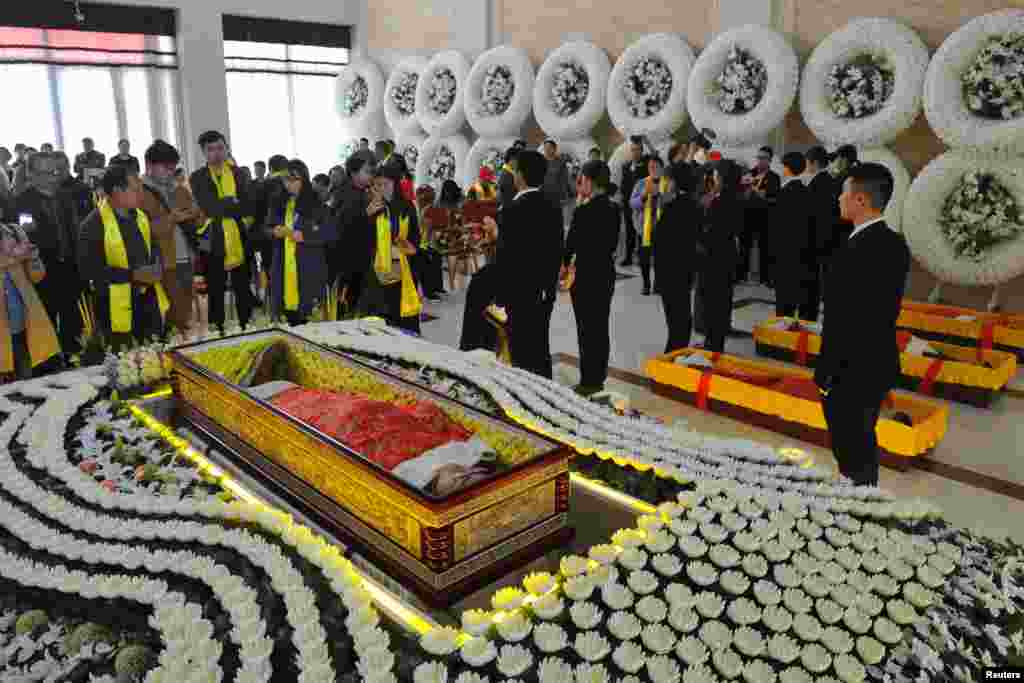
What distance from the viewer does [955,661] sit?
1.59 meters

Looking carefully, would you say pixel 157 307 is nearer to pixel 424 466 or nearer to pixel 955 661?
pixel 424 466

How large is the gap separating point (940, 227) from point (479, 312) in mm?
4334

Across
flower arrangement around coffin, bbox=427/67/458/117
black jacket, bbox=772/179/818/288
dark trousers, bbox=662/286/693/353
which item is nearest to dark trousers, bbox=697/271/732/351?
dark trousers, bbox=662/286/693/353

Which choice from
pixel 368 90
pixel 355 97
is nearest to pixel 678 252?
pixel 368 90

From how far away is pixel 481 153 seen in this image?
34.5ft

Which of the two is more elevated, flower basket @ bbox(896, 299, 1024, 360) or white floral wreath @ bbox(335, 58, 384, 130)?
white floral wreath @ bbox(335, 58, 384, 130)

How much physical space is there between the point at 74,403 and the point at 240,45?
10462 millimetres

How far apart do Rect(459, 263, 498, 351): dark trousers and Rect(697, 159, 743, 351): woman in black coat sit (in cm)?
158

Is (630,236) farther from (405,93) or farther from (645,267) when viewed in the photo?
(405,93)

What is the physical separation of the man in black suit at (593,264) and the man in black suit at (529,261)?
0.15 metres

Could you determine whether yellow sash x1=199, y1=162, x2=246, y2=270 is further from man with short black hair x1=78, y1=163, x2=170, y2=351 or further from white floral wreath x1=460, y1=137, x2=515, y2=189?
white floral wreath x1=460, y1=137, x2=515, y2=189

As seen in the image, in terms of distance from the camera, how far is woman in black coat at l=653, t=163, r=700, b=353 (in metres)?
5.29

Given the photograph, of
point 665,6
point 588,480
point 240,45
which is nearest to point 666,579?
point 588,480

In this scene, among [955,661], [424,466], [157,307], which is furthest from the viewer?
[157,307]
